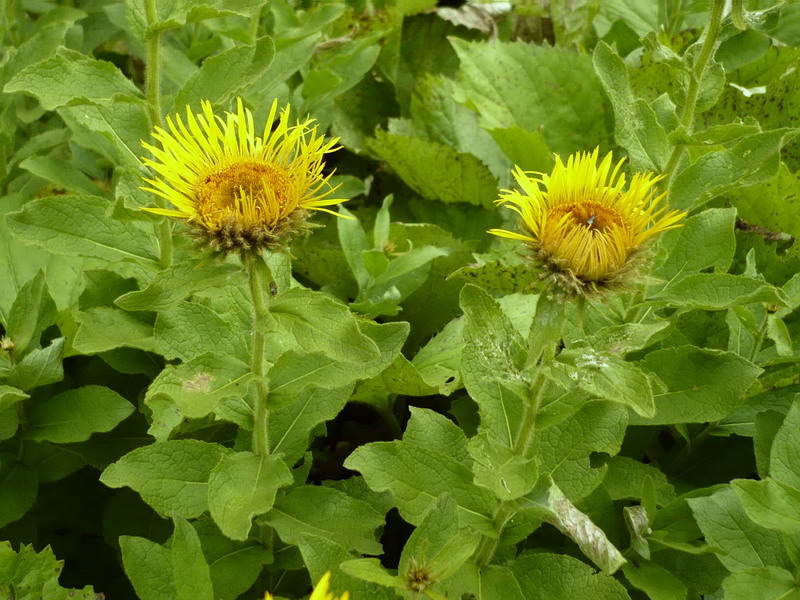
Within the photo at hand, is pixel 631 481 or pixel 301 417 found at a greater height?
pixel 301 417

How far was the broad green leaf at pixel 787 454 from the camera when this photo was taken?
43.4 inches

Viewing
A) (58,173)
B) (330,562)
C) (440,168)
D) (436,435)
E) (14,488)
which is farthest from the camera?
(440,168)

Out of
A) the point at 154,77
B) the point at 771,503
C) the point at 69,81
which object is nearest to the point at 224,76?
→ the point at 154,77

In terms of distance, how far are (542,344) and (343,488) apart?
1.65ft

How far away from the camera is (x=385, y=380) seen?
136 centimetres

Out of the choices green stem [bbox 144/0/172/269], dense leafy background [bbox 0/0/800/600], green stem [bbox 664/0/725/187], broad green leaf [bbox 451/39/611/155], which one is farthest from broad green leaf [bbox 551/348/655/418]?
broad green leaf [bbox 451/39/611/155]

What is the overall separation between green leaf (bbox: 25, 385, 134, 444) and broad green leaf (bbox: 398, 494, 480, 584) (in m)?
0.53

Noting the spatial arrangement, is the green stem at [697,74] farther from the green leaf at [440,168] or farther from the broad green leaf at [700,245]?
the green leaf at [440,168]

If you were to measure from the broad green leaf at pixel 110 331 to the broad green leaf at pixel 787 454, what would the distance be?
33.8 inches

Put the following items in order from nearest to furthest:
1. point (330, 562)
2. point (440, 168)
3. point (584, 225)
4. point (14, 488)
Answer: point (584, 225)
point (330, 562)
point (14, 488)
point (440, 168)

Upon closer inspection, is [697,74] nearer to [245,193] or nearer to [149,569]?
[245,193]

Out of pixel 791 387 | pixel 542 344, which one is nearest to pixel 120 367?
pixel 542 344

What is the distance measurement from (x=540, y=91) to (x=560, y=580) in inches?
48.8

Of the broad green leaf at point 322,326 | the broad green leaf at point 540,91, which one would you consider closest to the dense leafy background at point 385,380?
the broad green leaf at point 322,326
